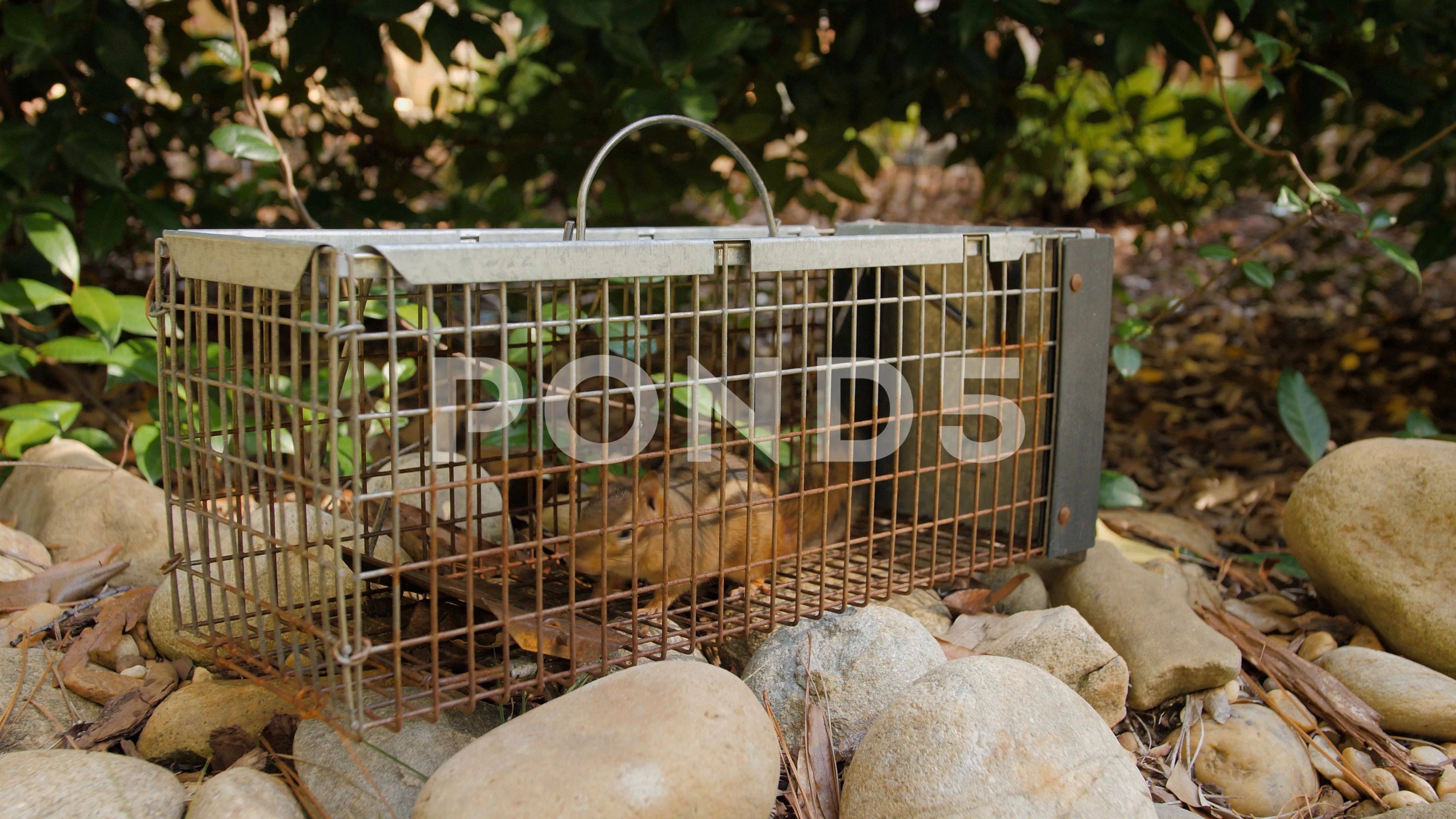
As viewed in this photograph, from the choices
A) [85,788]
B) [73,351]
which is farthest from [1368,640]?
[73,351]

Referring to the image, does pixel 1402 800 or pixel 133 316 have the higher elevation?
pixel 133 316

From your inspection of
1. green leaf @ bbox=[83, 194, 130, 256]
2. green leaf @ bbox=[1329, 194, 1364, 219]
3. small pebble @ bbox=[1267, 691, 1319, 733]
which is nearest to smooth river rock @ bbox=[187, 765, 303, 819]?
green leaf @ bbox=[83, 194, 130, 256]

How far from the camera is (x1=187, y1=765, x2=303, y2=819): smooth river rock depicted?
1919 mm

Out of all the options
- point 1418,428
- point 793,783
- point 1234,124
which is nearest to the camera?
point 793,783

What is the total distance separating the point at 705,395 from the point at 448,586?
3.99 ft

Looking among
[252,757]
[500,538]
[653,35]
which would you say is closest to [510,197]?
[653,35]

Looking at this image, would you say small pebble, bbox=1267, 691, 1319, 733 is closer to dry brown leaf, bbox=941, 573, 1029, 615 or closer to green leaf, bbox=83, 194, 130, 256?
dry brown leaf, bbox=941, 573, 1029, 615

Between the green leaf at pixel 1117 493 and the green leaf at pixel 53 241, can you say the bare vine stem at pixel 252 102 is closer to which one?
the green leaf at pixel 53 241

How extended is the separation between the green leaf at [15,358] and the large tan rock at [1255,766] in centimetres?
300

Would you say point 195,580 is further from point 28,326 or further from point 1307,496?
point 1307,496

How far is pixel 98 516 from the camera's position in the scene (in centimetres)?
302

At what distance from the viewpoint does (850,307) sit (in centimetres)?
330

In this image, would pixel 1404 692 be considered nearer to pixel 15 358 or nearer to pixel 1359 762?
pixel 1359 762

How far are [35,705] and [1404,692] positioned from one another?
9.57ft
